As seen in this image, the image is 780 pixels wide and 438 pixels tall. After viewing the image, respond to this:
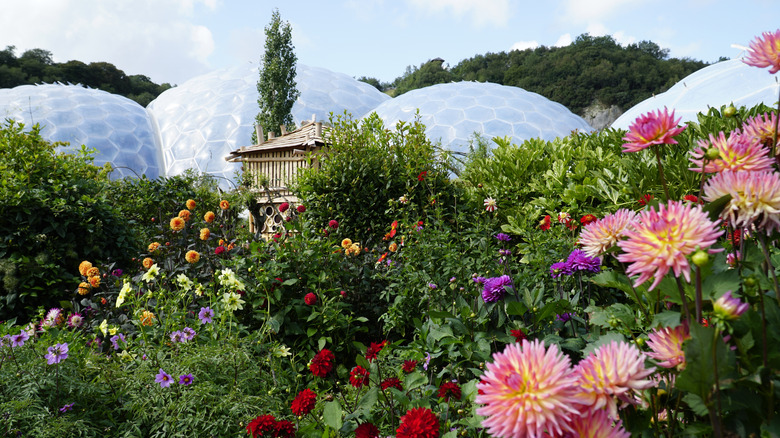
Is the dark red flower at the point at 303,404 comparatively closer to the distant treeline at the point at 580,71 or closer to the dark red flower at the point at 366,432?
the dark red flower at the point at 366,432

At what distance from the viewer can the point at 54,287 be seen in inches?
146

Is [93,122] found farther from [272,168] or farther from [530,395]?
[530,395]

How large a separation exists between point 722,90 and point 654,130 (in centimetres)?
1661

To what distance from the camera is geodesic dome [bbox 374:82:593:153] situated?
17734 mm

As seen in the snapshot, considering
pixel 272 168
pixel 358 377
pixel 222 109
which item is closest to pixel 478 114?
pixel 272 168

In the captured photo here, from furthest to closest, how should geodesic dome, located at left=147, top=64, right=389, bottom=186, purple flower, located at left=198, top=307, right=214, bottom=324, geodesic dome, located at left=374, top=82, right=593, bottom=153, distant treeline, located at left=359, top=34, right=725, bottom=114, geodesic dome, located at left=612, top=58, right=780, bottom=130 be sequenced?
distant treeline, located at left=359, top=34, right=725, bottom=114, geodesic dome, located at left=147, top=64, right=389, bottom=186, geodesic dome, located at left=374, top=82, right=593, bottom=153, geodesic dome, located at left=612, top=58, right=780, bottom=130, purple flower, located at left=198, top=307, right=214, bottom=324

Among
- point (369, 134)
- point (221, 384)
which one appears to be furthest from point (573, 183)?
point (221, 384)

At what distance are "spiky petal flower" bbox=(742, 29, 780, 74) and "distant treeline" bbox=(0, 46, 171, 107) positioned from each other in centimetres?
3005

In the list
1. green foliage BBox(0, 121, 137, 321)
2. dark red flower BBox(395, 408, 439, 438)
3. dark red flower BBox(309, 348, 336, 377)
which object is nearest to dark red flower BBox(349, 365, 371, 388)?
dark red flower BBox(309, 348, 336, 377)

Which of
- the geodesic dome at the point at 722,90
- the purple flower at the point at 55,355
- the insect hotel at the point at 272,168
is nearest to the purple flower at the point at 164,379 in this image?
the purple flower at the point at 55,355

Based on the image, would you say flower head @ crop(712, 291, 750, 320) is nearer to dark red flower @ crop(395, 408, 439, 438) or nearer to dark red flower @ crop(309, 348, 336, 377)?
dark red flower @ crop(395, 408, 439, 438)

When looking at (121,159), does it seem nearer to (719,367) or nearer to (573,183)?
(573,183)

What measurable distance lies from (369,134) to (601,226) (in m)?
4.50

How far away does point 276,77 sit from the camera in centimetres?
1836
